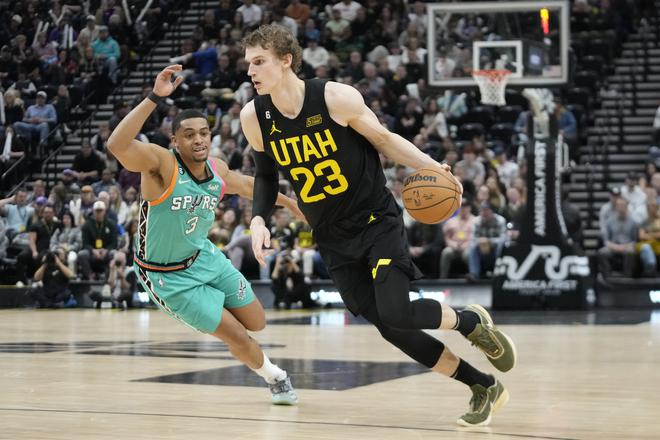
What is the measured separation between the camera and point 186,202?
20.8ft

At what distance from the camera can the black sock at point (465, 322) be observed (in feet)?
18.2

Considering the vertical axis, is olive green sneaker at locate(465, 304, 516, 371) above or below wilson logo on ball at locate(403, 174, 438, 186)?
below

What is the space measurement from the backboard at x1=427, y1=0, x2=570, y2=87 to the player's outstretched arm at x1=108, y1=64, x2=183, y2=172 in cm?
835

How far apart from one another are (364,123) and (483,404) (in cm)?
149

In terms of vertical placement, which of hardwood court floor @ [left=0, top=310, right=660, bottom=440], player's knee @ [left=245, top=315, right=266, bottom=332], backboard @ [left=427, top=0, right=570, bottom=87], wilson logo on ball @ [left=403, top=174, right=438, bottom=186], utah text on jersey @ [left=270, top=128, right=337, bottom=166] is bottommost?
hardwood court floor @ [left=0, top=310, right=660, bottom=440]

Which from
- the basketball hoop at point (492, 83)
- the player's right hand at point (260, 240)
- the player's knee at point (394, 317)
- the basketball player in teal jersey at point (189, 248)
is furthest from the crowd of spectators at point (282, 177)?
the player's knee at point (394, 317)

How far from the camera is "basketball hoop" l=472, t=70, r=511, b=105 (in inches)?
550

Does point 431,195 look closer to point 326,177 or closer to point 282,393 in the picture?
point 326,177

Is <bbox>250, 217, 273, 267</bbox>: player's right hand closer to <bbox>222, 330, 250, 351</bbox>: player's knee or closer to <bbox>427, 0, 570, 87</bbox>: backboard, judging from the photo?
<bbox>222, 330, 250, 351</bbox>: player's knee

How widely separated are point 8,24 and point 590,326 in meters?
16.0

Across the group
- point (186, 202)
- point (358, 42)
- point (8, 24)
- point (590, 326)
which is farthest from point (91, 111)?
point (186, 202)

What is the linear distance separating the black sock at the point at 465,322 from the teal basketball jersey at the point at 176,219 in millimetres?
1661

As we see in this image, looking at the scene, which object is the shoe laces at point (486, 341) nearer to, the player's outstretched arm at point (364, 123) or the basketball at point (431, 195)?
the basketball at point (431, 195)

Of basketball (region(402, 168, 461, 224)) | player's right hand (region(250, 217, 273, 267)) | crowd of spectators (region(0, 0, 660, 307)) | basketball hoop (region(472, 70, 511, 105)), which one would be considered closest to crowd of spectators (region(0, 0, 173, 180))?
crowd of spectators (region(0, 0, 660, 307))
